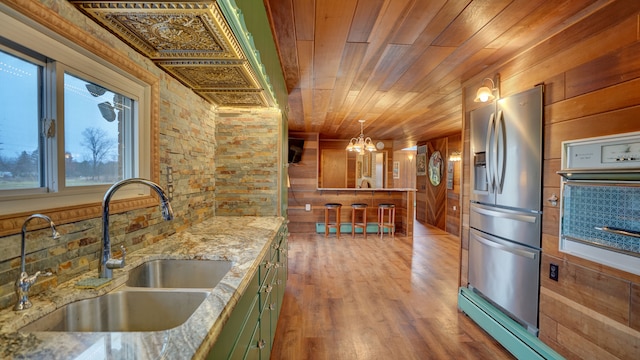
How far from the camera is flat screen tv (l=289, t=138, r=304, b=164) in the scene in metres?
6.20

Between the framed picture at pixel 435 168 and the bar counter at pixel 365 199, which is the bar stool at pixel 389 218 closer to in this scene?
the bar counter at pixel 365 199

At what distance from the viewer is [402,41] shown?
1960 millimetres

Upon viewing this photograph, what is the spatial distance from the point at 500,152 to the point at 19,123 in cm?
272

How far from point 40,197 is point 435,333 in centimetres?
267

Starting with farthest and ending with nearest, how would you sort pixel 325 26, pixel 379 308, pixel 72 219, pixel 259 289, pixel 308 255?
pixel 308 255 → pixel 379 308 → pixel 325 26 → pixel 259 289 → pixel 72 219

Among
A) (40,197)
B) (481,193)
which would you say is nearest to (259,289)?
(40,197)

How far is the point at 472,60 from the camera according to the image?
2230 millimetres

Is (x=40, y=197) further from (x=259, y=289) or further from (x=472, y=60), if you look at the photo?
(x=472, y=60)

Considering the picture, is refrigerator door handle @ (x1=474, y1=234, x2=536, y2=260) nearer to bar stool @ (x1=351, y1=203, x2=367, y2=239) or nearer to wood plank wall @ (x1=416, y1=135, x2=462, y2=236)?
bar stool @ (x1=351, y1=203, x2=367, y2=239)

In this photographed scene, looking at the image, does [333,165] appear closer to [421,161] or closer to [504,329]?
[421,161]

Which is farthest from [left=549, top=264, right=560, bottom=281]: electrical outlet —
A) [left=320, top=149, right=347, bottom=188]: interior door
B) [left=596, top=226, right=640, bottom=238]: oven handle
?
[left=320, top=149, right=347, bottom=188]: interior door

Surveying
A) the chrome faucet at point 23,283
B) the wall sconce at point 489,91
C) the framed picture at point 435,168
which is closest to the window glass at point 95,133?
the chrome faucet at point 23,283

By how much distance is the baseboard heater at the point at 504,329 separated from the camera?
1.81m

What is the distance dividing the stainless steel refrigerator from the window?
2506 millimetres
